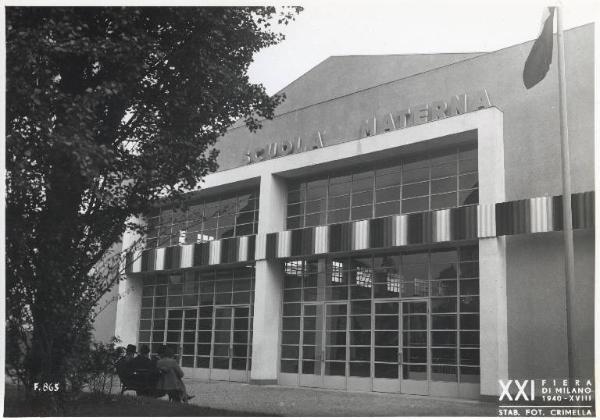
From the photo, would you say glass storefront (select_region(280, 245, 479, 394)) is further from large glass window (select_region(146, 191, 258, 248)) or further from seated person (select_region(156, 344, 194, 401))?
seated person (select_region(156, 344, 194, 401))

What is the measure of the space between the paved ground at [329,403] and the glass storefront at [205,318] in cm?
245

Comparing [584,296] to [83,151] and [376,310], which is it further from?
[83,151]

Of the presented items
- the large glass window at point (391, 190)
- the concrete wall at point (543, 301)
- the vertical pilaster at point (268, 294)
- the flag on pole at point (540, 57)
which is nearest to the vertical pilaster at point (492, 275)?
the concrete wall at point (543, 301)

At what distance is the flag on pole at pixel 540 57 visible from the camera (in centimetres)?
1032

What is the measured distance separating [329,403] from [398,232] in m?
3.87

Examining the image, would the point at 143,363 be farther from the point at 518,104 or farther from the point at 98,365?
the point at 518,104

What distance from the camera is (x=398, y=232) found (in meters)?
13.9

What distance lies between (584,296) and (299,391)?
246 inches

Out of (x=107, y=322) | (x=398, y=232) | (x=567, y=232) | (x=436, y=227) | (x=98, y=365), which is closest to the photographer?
(x=567, y=232)

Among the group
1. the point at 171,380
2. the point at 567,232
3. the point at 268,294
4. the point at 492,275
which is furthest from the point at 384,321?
the point at 567,232

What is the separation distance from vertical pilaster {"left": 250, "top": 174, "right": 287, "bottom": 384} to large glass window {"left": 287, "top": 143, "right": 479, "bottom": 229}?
0.41 metres

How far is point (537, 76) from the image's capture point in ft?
41.2

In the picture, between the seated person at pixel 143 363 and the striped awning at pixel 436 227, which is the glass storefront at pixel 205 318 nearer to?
the striped awning at pixel 436 227

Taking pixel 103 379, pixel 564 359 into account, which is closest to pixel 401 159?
pixel 564 359
